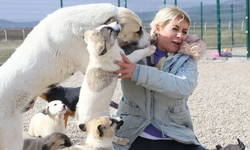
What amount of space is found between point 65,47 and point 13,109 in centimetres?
62

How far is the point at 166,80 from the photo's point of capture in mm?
3205

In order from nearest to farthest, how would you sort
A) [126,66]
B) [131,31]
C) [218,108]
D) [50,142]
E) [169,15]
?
1. [126,66]
2. [131,31]
3. [169,15]
4. [50,142]
5. [218,108]

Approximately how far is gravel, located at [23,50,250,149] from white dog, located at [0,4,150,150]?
1595mm

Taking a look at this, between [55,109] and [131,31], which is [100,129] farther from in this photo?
[55,109]

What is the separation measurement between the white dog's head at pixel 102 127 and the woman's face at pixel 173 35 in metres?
0.82

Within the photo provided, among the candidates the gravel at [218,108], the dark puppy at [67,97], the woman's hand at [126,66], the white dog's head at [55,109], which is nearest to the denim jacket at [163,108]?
the woman's hand at [126,66]

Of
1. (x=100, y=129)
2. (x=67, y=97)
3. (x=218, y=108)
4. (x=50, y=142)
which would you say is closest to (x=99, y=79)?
(x=100, y=129)

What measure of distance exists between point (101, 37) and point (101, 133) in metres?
0.85

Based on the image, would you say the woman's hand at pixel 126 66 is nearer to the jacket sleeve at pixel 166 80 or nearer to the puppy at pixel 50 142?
the jacket sleeve at pixel 166 80

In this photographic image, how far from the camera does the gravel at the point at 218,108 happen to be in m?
5.84

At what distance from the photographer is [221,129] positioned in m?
6.12

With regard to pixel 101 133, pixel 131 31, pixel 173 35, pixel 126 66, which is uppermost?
pixel 131 31

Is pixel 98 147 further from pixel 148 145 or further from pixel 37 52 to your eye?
pixel 37 52

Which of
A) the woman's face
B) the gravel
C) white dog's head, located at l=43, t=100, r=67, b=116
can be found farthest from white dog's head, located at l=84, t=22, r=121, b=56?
white dog's head, located at l=43, t=100, r=67, b=116
